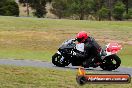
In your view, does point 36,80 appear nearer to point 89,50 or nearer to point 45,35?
point 89,50

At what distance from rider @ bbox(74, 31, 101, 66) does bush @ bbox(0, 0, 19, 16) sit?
157ft

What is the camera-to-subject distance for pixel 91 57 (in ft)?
57.8

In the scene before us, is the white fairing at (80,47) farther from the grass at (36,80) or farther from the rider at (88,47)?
the grass at (36,80)

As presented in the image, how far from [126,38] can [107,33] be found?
8.81 ft

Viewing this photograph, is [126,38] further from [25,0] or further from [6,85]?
[25,0]

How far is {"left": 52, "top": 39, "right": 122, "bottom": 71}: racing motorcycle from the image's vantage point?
17422mm

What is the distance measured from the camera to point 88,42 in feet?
56.2

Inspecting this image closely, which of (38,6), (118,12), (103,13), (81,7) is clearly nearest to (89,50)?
(103,13)

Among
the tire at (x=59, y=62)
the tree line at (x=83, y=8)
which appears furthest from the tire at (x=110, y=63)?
the tree line at (x=83, y=8)

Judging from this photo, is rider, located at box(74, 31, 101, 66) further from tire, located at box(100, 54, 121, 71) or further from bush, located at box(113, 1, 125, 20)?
bush, located at box(113, 1, 125, 20)

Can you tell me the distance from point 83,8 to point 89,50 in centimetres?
6020

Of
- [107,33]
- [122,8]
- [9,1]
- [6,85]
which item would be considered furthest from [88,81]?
[122,8]

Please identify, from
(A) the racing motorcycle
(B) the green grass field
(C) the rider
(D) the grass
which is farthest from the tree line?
(D) the grass

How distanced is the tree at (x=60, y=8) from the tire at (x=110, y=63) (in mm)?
62512
